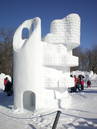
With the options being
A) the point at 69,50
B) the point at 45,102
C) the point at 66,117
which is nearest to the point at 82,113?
the point at 66,117

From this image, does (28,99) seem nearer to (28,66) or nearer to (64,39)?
(28,66)

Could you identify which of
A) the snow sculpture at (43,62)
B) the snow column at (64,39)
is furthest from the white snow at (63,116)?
the snow column at (64,39)

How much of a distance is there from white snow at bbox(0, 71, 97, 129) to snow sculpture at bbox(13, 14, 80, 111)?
0.83 metres

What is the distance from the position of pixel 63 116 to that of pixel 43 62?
3916 millimetres

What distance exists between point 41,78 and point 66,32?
3534 mm

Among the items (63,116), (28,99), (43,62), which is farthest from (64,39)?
(63,116)

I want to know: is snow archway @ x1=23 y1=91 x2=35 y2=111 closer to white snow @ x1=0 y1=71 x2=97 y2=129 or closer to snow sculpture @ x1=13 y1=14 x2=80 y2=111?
snow sculpture @ x1=13 y1=14 x2=80 y2=111

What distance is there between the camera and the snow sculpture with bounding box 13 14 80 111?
1323 centimetres

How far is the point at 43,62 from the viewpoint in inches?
530

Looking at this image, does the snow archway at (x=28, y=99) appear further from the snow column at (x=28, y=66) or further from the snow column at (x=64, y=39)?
the snow column at (x=64, y=39)

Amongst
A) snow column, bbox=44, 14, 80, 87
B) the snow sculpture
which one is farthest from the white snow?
snow column, bbox=44, 14, 80, 87

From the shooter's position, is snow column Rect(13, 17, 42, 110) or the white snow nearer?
the white snow

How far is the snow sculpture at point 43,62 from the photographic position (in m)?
13.2

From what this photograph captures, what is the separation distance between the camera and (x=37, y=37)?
1331cm
